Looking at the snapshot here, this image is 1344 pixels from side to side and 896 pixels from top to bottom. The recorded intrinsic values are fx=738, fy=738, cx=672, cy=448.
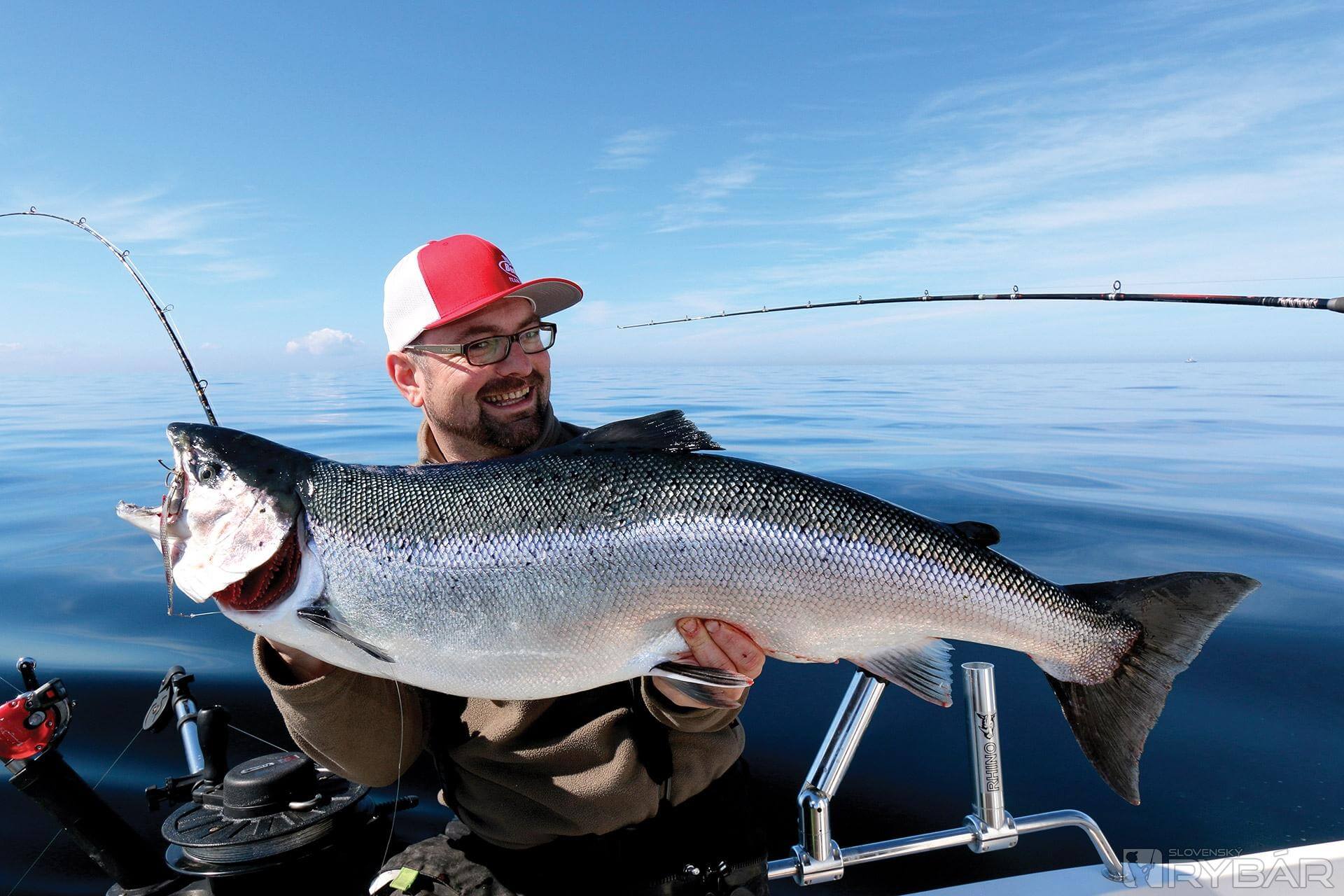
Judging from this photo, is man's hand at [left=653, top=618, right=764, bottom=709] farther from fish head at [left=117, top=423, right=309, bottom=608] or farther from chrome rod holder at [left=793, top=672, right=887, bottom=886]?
fish head at [left=117, top=423, right=309, bottom=608]

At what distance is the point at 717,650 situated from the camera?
250 cm

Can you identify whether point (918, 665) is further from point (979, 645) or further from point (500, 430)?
point (979, 645)

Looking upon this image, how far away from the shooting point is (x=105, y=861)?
119 inches

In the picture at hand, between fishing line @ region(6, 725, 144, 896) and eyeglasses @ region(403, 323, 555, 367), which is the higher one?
eyeglasses @ region(403, 323, 555, 367)

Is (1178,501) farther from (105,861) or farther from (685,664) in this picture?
(105,861)

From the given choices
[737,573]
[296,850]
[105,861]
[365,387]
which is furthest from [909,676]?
[365,387]

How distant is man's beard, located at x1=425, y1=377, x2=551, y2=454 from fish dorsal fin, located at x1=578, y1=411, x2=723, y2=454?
59 cm

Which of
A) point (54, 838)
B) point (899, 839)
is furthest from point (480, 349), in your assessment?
point (54, 838)

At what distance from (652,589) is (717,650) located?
31 centimetres

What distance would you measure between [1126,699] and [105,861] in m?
3.99

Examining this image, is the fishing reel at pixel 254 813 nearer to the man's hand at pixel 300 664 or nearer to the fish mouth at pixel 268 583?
the man's hand at pixel 300 664

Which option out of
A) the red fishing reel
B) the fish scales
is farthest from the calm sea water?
the fish scales

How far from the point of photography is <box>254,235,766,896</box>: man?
2.60 metres

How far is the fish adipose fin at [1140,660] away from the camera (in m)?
2.48
